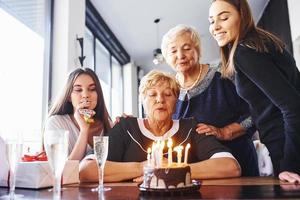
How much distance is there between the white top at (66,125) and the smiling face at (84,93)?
91mm

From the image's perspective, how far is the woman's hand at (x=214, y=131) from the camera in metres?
1.43

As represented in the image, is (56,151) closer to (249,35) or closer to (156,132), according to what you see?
(156,132)

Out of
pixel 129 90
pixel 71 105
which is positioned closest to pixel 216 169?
pixel 71 105

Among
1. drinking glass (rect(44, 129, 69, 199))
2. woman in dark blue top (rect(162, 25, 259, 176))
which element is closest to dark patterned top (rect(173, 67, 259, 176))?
woman in dark blue top (rect(162, 25, 259, 176))

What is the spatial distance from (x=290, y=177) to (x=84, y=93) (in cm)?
113

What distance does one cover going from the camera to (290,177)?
1.03 meters

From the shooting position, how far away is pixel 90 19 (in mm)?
4195

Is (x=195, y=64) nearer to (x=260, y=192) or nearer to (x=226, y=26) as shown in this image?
(x=226, y=26)

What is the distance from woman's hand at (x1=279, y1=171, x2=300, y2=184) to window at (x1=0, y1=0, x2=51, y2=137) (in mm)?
1755

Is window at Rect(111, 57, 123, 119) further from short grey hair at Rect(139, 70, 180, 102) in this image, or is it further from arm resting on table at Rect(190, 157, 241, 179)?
arm resting on table at Rect(190, 157, 241, 179)

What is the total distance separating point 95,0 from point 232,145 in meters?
3.06

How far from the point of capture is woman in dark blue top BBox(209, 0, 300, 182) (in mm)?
1066

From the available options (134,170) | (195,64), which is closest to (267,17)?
(195,64)

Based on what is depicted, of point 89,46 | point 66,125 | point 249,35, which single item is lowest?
point 66,125
